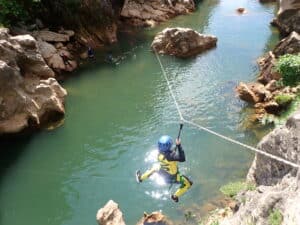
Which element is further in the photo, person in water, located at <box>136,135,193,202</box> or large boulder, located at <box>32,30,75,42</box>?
large boulder, located at <box>32,30,75,42</box>

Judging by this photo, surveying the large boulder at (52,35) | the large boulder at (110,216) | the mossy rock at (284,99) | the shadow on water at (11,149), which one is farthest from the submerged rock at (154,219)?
the large boulder at (52,35)

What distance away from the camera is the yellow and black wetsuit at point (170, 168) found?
40.6ft

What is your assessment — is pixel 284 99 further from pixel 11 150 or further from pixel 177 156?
pixel 11 150

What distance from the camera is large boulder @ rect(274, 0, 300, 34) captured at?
32.5 metres

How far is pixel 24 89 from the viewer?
21.9 meters

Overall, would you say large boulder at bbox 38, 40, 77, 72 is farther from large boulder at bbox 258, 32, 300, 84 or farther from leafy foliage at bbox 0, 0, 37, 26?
large boulder at bbox 258, 32, 300, 84

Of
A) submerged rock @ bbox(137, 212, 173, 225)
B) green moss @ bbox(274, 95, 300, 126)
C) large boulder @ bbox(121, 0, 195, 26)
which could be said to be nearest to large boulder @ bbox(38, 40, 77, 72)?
large boulder @ bbox(121, 0, 195, 26)

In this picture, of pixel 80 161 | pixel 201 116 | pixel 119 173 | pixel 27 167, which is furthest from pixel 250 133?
pixel 27 167

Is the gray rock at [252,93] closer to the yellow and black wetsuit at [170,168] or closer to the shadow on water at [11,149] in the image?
the yellow and black wetsuit at [170,168]

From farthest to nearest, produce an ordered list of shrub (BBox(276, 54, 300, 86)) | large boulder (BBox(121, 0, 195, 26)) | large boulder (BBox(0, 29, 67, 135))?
large boulder (BBox(121, 0, 195, 26))
shrub (BBox(276, 54, 300, 86))
large boulder (BBox(0, 29, 67, 135))

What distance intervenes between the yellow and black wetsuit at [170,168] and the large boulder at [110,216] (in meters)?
2.48

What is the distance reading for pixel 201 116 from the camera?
22.8m

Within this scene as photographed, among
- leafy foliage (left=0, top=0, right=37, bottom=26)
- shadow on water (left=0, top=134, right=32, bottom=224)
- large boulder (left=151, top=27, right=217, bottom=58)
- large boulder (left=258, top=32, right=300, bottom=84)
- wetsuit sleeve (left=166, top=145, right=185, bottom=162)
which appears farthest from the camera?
large boulder (left=151, top=27, right=217, bottom=58)

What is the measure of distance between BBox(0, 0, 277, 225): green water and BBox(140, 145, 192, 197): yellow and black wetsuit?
3.07 metres
